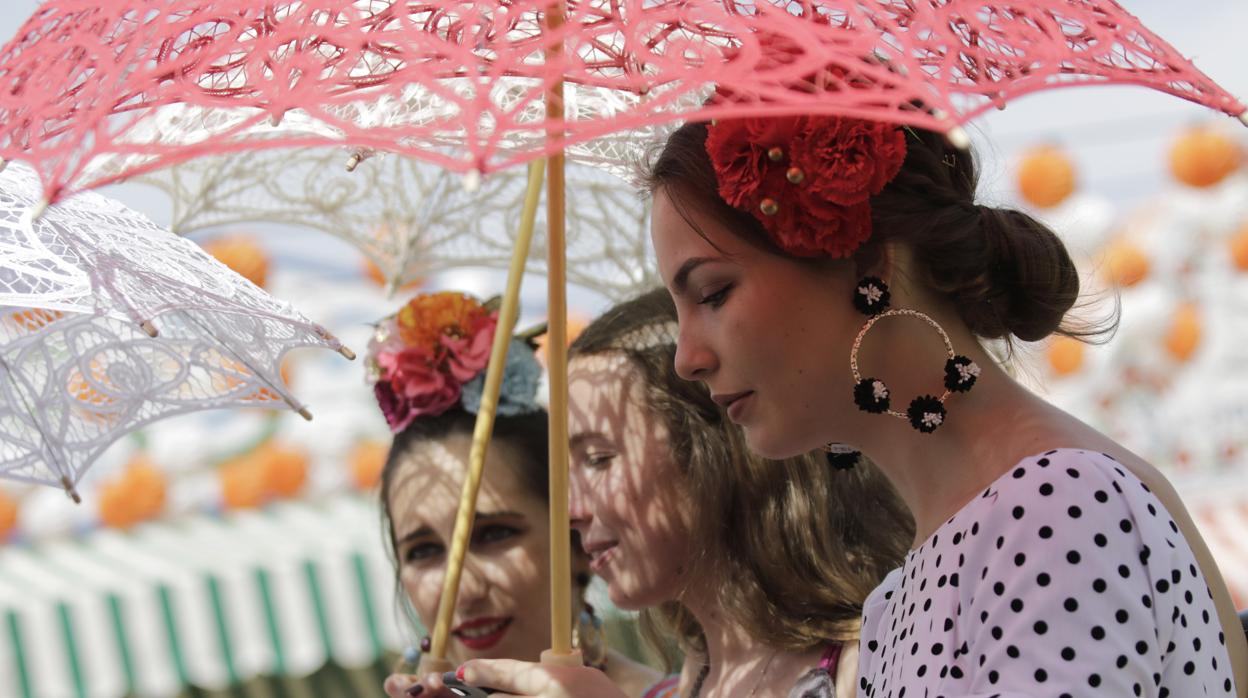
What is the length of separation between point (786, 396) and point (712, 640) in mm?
955

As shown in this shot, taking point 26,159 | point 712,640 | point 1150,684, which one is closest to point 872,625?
point 1150,684

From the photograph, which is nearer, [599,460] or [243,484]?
[599,460]

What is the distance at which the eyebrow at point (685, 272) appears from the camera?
1.59 meters

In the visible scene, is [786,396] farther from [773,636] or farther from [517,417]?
[517,417]

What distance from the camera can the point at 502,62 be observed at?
4.16 feet

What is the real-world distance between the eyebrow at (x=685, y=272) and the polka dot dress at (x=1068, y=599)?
16.7 inches

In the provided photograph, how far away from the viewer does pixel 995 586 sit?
1.33 meters

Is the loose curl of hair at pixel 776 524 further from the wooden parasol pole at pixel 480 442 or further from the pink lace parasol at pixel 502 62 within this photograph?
the pink lace parasol at pixel 502 62

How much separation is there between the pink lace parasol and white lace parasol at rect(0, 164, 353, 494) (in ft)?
1.60

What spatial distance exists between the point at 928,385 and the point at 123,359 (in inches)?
59.3

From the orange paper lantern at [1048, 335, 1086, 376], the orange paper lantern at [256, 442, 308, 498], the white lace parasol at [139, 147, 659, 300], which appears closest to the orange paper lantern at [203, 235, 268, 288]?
the orange paper lantern at [256, 442, 308, 498]

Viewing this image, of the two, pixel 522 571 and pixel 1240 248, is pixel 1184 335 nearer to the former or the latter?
pixel 1240 248

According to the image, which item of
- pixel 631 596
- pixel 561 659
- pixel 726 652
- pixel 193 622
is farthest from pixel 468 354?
pixel 193 622

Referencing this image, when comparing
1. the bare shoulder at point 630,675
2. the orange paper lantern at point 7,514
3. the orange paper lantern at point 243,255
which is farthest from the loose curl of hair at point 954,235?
the orange paper lantern at point 7,514
